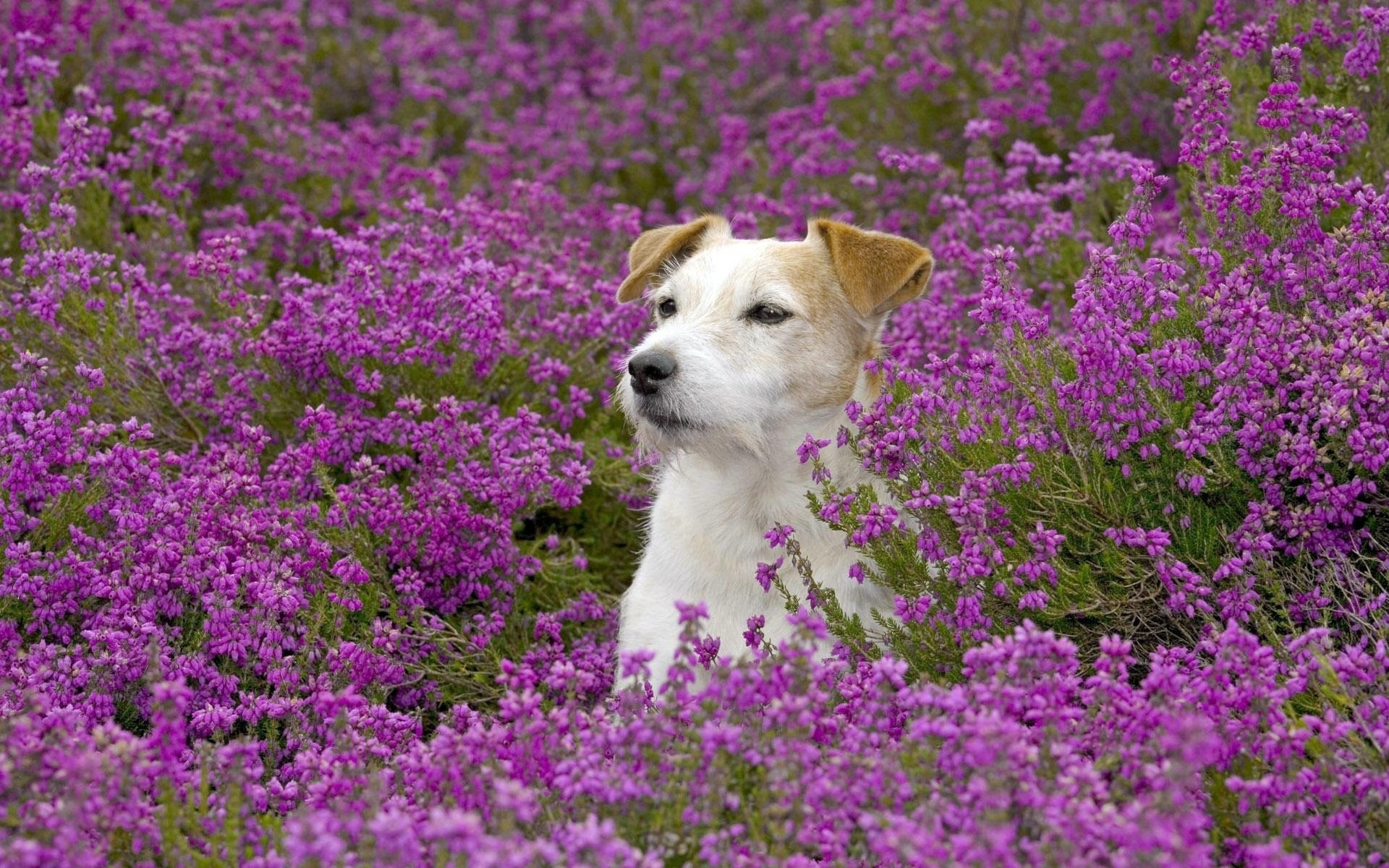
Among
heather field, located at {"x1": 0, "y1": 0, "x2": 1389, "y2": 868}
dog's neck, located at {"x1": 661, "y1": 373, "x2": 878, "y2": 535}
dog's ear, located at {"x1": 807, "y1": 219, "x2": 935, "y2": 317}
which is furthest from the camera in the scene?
dog's ear, located at {"x1": 807, "y1": 219, "x2": 935, "y2": 317}

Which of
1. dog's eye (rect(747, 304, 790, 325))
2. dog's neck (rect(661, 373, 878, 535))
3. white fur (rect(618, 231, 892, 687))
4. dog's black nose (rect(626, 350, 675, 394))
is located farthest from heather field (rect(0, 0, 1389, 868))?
dog's black nose (rect(626, 350, 675, 394))

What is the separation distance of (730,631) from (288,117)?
168 inches

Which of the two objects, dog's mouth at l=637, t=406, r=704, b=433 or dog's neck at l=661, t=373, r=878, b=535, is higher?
dog's mouth at l=637, t=406, r=704, b=433

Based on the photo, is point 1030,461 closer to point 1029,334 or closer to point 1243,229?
point 1029,334

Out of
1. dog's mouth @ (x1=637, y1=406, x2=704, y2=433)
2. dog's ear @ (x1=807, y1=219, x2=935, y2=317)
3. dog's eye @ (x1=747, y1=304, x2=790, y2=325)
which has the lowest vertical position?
dog's mouth @ (x1=637, y1=406, x2=704, y2=433)

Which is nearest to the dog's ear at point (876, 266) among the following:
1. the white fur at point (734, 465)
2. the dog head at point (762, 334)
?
the dog head at point (762, 334)

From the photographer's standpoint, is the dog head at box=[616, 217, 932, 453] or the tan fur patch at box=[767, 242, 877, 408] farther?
the tan fur patch at box=[767, 242, 877, 408]

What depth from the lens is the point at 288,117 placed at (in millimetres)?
7027

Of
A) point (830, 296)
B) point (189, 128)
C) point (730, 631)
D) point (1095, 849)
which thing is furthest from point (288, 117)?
point (1095, 849)

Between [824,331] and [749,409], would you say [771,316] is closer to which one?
[824,331]

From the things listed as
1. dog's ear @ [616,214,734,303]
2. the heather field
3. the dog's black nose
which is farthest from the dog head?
the heather field

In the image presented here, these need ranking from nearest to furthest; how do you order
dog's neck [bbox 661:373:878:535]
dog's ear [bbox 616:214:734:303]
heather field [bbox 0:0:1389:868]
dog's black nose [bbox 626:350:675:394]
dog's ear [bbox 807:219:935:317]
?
heather field [bbox 0:0:1389:868]
dog's black nose [bbox 626:350:675:394]
dog's neck [bbox 661:373:878:535]
dog's ear [bbox 807:219:935:317]
dog's ear [bbox 616:214:734:303]

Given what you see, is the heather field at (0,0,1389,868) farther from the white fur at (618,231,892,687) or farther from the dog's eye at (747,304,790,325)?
the dog's eye at (747,304,790,325)

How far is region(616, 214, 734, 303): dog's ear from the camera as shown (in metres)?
4.79
